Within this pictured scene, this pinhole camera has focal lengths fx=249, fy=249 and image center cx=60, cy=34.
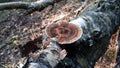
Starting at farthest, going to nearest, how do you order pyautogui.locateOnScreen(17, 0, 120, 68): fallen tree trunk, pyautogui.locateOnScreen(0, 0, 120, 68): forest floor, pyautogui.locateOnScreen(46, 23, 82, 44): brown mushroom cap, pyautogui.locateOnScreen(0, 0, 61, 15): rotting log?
1. pyautogui.locateOnScreen(0, 0, 120, 68): forest floor
2. pyautogui.locateOnScreen(0, 0, 61, 15): rotting log
3. pyautogui.locateOnScreen(17, 0, 120, 68): fallen tree trunk
4. pyautogui.locateOnScreen(46, 23, 82, 44): brown mushroom cap

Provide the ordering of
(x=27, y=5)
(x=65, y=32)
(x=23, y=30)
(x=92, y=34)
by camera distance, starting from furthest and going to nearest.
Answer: (x=23, y=30) → (x=27, y=5) → (x=92, y=34) → (x=65, y=32)

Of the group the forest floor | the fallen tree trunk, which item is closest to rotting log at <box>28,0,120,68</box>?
the fallen tree trunk

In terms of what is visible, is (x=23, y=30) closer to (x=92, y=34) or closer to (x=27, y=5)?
(x=27, y=5)

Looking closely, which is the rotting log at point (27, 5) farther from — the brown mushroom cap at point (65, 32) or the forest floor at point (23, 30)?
the brown mushroom cap at point (65, 32)

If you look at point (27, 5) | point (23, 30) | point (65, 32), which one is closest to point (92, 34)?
point (65, 32)

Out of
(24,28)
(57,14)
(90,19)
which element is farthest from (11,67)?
(90,19)

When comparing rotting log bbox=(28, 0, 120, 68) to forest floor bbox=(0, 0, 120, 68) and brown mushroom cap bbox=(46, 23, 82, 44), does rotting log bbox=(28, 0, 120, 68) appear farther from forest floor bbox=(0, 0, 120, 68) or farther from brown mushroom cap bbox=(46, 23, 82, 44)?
forest floor bbox=(0, 0, 120, 68)

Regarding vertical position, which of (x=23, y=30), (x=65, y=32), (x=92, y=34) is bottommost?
(x=23, y=30)
